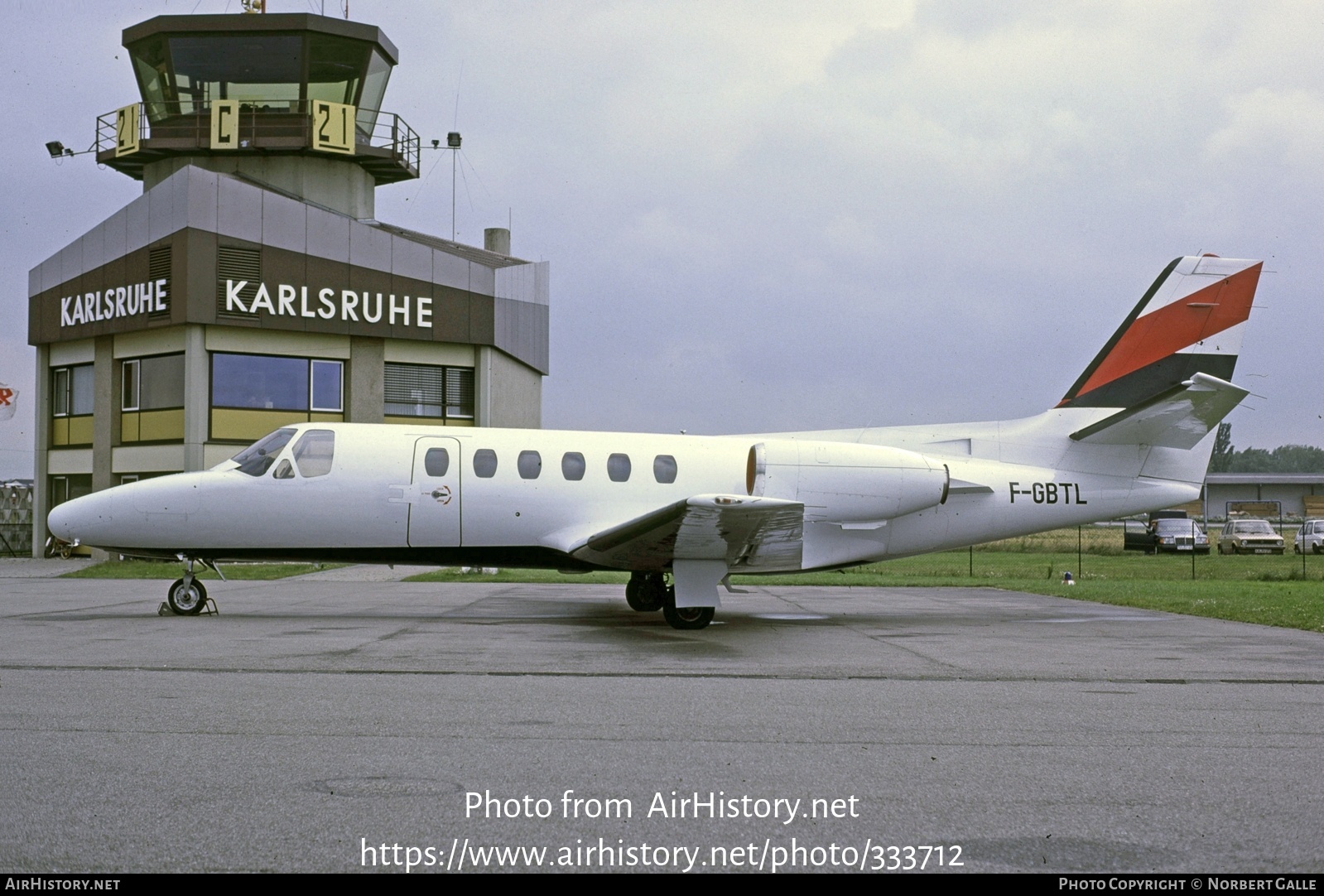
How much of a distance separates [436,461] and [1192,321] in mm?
11408

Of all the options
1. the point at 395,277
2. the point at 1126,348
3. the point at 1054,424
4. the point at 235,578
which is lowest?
the point at 235,578

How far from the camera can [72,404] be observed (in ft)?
111

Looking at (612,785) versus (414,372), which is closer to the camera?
(612,785)

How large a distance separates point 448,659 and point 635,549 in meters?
3.93

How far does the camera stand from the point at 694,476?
16016 millimetres

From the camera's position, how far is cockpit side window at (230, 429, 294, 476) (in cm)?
1516

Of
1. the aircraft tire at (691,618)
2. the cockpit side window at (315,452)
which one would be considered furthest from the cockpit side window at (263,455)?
the aircraft tire at (691,618)

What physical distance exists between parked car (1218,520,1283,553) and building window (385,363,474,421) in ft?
124

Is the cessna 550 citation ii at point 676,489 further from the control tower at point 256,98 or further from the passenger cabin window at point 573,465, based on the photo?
the control tower at point 256,98

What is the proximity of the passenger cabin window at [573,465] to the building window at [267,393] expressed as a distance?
17.2m

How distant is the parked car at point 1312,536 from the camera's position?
50.7m
